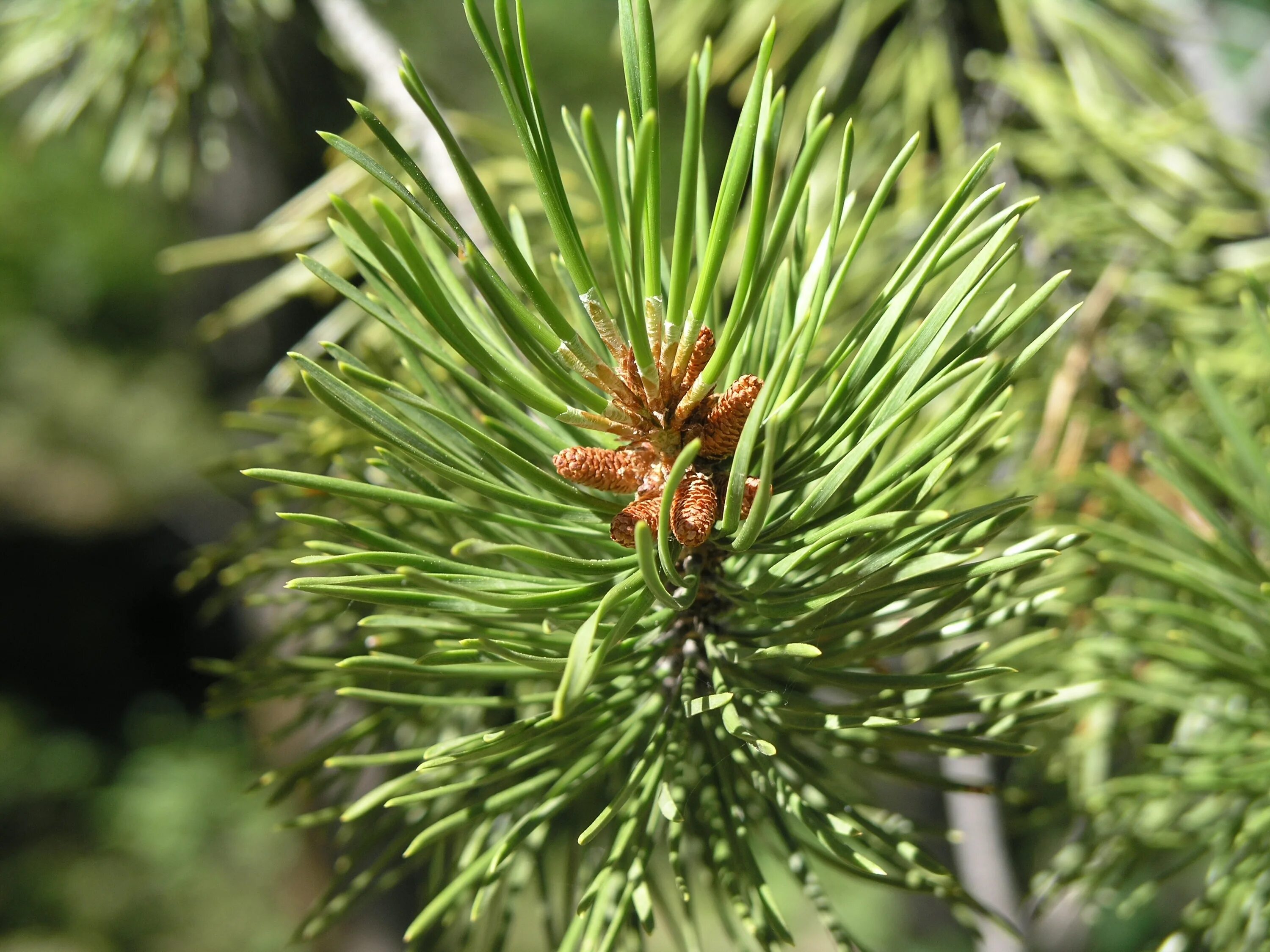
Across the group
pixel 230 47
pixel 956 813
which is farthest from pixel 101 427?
pixel 956 813

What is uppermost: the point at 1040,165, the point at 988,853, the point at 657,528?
the point at 1040,165

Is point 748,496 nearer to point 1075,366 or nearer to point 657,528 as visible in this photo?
point 657,528

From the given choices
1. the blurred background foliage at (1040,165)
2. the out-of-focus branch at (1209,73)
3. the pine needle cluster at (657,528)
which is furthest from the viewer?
the out-of-focus branch at (1209,73)

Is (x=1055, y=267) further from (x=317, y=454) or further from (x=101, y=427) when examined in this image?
(x=101, y=427)

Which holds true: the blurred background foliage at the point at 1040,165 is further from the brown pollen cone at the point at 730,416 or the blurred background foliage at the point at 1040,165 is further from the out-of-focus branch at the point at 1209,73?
the brown pollen cone at the point at 730,416

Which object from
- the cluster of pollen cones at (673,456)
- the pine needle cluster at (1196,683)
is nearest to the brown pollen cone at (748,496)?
the cluster of pollen cones at (673,456)

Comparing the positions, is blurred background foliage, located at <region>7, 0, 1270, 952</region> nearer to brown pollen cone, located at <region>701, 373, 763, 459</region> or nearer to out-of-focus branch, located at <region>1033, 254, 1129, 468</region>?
out-of-focus branch, located at <region>1033, 254, 1129, 468</region>

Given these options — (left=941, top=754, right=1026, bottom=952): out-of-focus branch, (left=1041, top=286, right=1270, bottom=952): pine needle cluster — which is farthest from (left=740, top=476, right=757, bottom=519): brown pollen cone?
(left=941, top=754, right=1026, bottom=952): out-of-focus branch

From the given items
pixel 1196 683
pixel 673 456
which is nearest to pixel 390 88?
pixel 673 456
